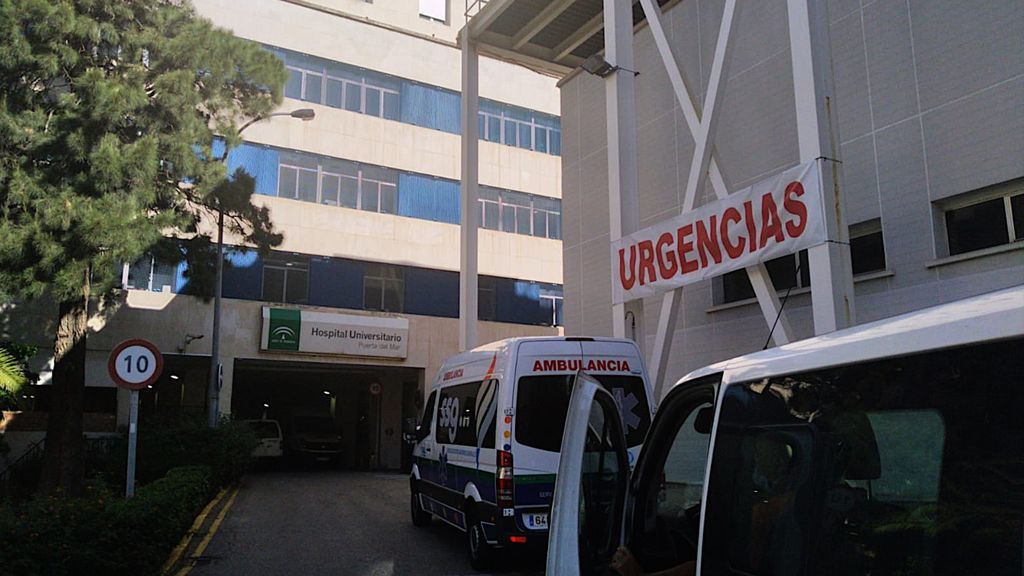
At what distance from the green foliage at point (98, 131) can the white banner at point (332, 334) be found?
7.02 meters

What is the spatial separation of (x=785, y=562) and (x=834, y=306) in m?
6.10

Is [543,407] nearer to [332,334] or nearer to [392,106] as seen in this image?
[332,334]

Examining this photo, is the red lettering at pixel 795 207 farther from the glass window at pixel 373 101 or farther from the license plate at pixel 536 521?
the glass window at pixel 373 101

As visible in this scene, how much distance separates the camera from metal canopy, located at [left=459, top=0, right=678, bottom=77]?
1585cm

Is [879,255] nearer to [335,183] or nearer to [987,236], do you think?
[987,236]

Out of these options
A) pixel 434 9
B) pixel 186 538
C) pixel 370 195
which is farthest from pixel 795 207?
pixel 434 9

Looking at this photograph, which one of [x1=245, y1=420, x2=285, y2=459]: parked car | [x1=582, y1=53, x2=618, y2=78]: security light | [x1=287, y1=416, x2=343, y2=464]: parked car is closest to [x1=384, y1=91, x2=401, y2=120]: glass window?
[x1=287, y1=416, x2=343, y2=464]: parked car

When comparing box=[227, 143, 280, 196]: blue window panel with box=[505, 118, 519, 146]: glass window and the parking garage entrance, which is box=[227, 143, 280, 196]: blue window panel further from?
box=[505, 118, 519, 146]: glass window

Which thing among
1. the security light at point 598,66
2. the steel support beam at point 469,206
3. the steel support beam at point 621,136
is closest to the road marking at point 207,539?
the steel support beam at point 469,206

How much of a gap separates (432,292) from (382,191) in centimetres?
380

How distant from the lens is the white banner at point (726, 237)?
8383mm

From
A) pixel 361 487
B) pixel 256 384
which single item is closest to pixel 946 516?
pixel 361 487

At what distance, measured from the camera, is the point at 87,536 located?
22.3 feet

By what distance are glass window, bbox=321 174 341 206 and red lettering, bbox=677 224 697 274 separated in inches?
720
